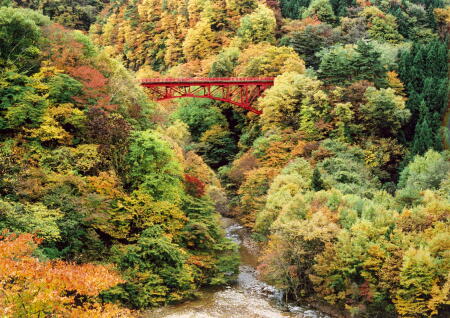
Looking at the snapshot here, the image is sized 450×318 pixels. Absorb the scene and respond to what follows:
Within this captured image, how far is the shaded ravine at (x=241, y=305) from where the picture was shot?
2555 cm

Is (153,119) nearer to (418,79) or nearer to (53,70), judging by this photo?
(53,70)

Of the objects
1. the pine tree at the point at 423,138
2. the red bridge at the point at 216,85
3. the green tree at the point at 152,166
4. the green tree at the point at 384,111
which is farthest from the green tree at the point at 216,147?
the green tree at the point at 152,166

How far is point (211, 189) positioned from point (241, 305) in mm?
13121

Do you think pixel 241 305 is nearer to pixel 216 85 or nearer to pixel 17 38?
pixel 17 38

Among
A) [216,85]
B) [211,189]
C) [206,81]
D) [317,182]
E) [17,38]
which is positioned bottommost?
[211,189]

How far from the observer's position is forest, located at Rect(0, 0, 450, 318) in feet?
73.7

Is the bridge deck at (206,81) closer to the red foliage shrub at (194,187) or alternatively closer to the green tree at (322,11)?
the red foliage shrub at (194,187)

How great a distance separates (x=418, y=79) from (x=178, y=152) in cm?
2427

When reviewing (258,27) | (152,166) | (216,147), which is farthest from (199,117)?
(152,166)

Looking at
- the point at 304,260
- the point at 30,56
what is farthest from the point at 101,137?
the point at 304,260

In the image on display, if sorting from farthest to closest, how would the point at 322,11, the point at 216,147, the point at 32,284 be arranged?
the point at 322,11 → the point at 216,147 → the point at 32,284

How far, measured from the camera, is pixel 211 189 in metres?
38.7

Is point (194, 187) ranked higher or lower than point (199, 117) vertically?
lower

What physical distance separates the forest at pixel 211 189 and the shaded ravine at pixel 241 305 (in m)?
0.78
